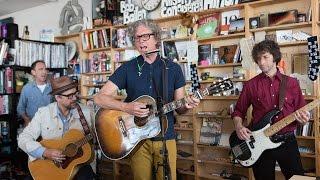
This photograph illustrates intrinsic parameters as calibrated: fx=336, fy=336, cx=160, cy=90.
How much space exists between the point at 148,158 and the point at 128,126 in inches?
10.5

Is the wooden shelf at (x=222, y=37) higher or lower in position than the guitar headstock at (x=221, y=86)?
higher

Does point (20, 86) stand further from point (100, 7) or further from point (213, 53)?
point (213, 53)

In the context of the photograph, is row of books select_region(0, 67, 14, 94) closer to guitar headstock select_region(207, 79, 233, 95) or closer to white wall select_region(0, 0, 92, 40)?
white wall select_region(0, 0, 92, 40)

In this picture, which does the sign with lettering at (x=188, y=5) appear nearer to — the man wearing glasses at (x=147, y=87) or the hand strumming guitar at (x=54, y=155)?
the man wearing glasses at (x=147, y=87)

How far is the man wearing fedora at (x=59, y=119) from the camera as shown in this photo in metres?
2.69

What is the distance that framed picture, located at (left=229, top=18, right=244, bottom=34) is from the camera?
343cm

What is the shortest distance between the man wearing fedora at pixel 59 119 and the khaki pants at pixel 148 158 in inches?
29.0

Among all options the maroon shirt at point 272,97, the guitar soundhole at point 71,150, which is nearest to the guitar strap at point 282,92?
the maroon shirt at point 272,97

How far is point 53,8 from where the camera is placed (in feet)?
18.0

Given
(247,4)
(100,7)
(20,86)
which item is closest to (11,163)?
(20,86)

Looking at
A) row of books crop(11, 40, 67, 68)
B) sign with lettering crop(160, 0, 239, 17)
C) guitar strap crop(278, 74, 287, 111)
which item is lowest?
guitar strap crop(278, 74, 287, 111)

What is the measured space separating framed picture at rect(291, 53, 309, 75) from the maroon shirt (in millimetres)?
819

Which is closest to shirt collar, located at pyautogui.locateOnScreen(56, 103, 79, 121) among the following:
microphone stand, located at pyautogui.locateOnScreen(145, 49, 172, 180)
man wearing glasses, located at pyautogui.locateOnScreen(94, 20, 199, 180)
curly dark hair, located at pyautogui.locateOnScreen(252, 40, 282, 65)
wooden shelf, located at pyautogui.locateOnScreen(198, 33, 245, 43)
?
man wearing glasses, located at pyautogui.locateOnScreen(94, 20, 199, 180)

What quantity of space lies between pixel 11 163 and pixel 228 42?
315cm
